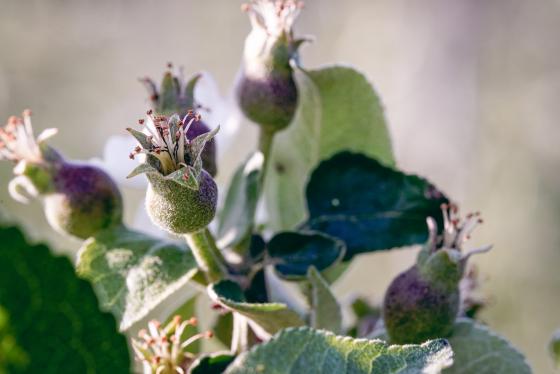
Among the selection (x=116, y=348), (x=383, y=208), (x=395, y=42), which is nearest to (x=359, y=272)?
(x=395, y=42)

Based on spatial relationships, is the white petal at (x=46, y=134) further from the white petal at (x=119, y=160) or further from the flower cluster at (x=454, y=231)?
the flower cluster at (x=454, y=231)

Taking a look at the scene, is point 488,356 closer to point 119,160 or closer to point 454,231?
point 454,231

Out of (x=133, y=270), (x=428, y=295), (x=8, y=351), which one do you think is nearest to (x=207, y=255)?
(x=133, y=270)

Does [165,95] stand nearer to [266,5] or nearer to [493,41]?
[266,5]

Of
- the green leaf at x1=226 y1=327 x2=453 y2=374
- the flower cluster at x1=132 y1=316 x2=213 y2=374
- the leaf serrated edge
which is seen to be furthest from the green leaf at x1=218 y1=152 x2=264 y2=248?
the green leaf at x1=226 y1=327 x2=453 y2=374

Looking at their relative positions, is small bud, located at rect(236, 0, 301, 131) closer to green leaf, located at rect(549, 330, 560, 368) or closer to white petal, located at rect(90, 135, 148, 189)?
white petal, located at rect(90, 135, 148, 189)
